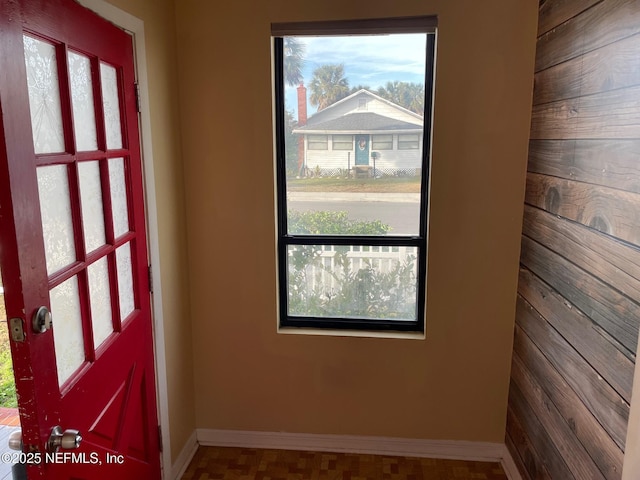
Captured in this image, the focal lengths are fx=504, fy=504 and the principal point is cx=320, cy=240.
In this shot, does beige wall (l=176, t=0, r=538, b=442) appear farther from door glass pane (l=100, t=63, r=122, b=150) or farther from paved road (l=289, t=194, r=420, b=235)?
door glass pane (l=100, t=63, r=122, b=150)

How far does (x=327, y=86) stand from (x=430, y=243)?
90cm

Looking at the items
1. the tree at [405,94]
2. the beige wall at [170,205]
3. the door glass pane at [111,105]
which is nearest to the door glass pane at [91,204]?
the door glass pane at [111,105]

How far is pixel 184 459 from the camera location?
255 centimetres

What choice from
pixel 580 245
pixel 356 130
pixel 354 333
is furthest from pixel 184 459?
pixel 580 245

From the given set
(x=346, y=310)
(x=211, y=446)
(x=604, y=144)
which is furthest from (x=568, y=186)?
(x=211, y=446)

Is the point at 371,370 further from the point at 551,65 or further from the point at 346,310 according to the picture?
the point at 551,65

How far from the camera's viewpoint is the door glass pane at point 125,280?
1892 millimetres

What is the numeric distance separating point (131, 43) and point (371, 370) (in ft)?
6.06

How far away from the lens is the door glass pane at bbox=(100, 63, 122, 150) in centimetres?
174

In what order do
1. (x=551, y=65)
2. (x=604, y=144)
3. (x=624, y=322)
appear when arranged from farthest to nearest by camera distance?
(x=551, y=65), (x=604, y=144), (x=624, y=322)

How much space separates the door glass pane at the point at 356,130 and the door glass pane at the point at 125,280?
87cm

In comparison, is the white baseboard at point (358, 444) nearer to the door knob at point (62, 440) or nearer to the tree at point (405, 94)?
the door knob at point (62, 440)

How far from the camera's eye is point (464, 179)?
2.34 m

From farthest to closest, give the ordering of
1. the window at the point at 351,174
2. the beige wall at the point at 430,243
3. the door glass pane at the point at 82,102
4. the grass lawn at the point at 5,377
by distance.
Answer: the grass lawn at the point at 5,377, the window at the point at 351,174, the beige wall at the point at 430,243, the door glass pane at the point at 82,102
